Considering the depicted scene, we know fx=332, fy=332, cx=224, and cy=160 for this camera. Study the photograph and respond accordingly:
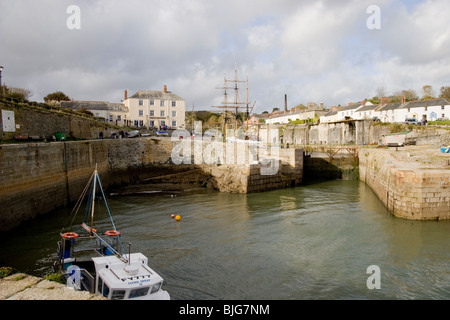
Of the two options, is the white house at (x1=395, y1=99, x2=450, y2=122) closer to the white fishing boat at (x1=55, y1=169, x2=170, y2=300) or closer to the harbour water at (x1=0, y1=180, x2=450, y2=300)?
the harbour water at (x1=0, y1=180, x2=450, y2=300)

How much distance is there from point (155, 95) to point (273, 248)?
4116 centimetres

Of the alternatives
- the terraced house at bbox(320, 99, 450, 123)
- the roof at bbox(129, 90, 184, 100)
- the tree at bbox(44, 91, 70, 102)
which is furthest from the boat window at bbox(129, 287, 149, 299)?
the tree at bbox(44, 91, 70, 102)

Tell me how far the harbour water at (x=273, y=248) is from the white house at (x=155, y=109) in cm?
3054

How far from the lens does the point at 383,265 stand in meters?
10.7

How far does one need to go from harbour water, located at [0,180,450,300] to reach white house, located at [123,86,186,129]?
1202 inches

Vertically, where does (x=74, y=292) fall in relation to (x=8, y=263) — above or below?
above

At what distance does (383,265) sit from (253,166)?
41.7 feet

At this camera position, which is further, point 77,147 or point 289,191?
point 289,191

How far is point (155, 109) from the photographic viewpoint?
48781 millimetres

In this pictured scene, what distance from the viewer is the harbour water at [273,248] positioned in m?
9.32

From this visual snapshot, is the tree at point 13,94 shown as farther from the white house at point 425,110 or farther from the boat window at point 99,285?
the white house at point 425,110

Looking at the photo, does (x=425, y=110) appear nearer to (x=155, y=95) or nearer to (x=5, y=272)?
(x=155, y=95)
